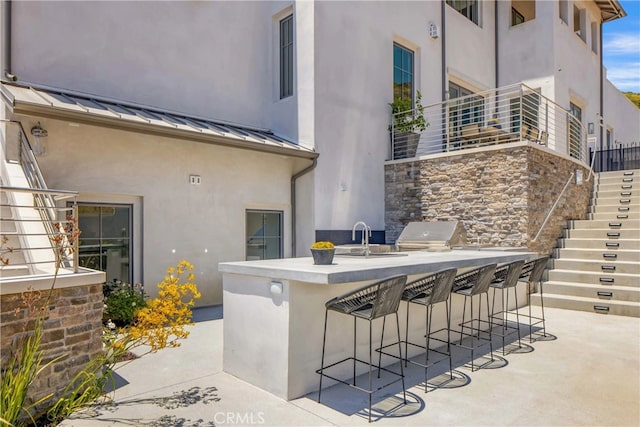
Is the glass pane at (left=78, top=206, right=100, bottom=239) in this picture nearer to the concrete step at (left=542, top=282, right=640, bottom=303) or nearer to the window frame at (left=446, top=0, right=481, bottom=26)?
the concrete step at (left=542, top=282, right=640, bottom=303)

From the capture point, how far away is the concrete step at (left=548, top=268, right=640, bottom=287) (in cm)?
792

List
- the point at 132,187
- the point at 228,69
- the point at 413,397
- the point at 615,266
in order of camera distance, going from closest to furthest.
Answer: the point at 413,397
the point at 132,187
the point at 615,266
the point at 228,69

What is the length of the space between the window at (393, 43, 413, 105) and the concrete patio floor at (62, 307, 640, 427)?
775 centimetres

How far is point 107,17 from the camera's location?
25.0 ft

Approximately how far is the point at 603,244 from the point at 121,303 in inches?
374

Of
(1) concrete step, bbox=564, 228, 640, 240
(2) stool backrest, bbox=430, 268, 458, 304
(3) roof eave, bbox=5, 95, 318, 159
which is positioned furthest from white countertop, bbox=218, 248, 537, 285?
(1) concrete step, bbox=564, 228, 640, 240

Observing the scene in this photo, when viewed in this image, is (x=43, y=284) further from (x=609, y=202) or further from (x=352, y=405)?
(x=609, y=202)

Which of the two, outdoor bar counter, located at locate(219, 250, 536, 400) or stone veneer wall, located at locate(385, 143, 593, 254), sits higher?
stone veneer wall, located at locate(385, 143, 593, 254)

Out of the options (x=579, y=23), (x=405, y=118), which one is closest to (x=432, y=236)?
(x=405, y=118)

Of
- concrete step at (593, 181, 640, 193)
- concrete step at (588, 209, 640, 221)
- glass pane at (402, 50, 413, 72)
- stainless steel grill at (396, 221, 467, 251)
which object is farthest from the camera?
glass pane at (402, 50, 413, 72)

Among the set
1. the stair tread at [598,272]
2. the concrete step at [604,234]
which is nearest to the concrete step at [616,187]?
the concrete step at [604,234]

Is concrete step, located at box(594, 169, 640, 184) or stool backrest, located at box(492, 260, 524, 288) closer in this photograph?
stool backrest, located at box(492, 260, 524, 288)

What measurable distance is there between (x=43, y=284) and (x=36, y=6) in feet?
18.0

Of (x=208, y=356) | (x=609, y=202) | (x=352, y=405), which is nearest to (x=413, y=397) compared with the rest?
(x=352, y=405)
